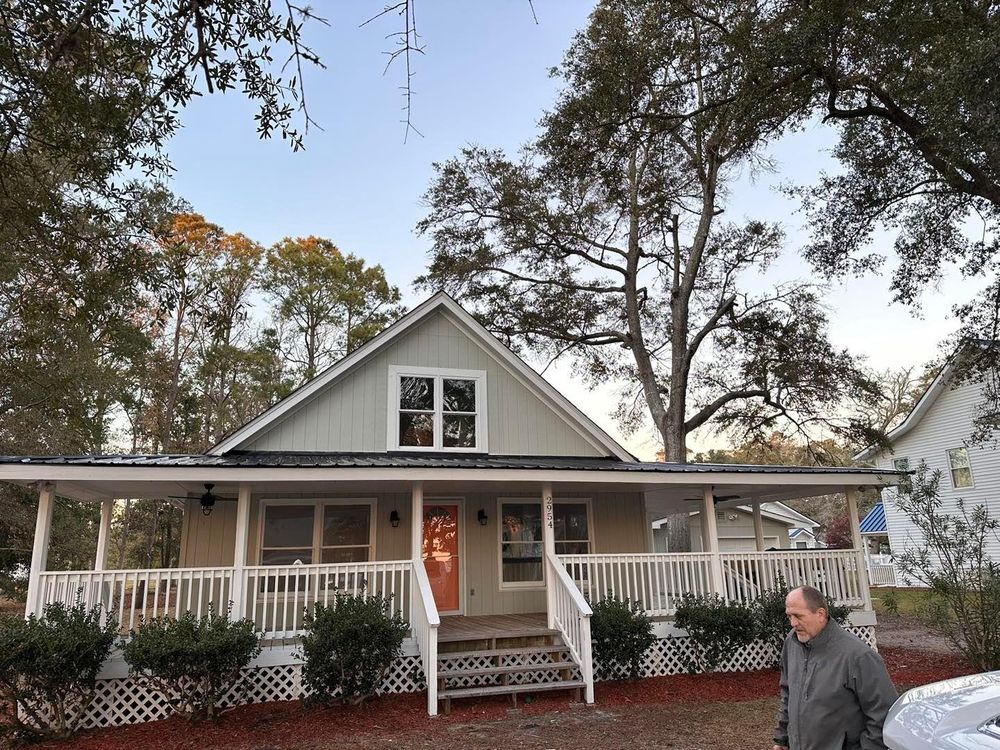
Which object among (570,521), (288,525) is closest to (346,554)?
(288,525)

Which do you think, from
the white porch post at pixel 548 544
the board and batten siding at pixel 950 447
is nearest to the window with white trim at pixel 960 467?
the board and batten siding at pixel 950 447

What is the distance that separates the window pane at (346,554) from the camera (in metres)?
11.1

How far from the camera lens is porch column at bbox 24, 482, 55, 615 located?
8141 mm

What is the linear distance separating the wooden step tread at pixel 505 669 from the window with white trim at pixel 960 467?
20.0m

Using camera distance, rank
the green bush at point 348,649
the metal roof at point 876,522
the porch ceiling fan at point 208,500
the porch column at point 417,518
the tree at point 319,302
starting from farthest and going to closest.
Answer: the tree at point 319,302
the metal roof at point 876,522
the porch ceiling fan at point 208,500
the porch column at point 417,518
the green bush at point 348,649

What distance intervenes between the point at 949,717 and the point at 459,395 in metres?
10.3

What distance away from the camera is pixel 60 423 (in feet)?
57.1

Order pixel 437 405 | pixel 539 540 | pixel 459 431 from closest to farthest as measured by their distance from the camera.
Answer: pixel 437 405
pixel 459 431
pixel 539 540

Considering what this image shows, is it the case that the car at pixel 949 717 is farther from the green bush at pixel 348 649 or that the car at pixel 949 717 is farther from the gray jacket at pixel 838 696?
the green bush at pixel 348 649

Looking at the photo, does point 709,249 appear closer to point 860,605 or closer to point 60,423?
point 860,605

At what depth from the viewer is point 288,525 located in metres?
11.1

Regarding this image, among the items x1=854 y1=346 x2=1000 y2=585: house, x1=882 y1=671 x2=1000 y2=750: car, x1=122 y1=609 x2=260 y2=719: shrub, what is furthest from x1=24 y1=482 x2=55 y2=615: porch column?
x1=854 y1=346 x2=1000 y2=585: house

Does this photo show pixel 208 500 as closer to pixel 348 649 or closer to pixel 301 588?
pixel 301 588

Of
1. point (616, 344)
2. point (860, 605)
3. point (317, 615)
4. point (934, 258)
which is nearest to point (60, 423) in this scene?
point (317, 615)
